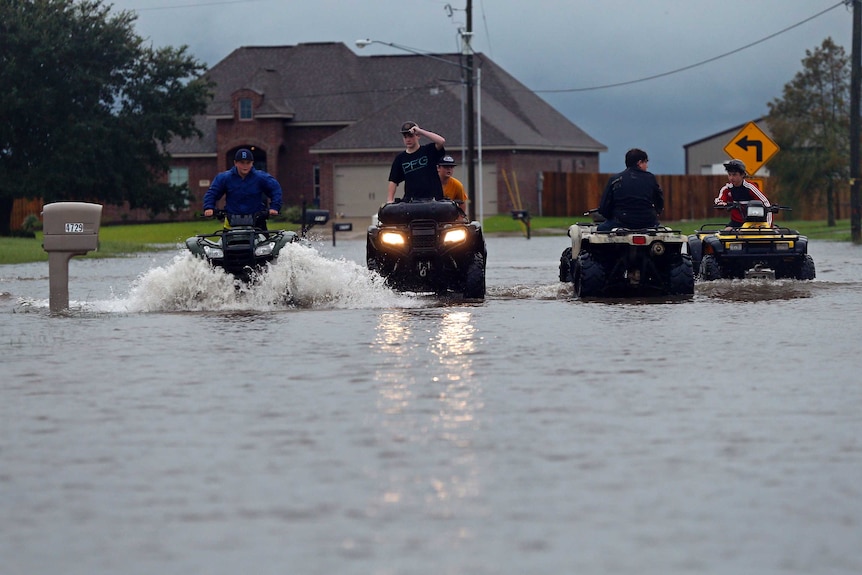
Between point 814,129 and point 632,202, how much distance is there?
4806 cm

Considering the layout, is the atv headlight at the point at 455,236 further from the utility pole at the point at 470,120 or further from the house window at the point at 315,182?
the house window at the point at 315,182

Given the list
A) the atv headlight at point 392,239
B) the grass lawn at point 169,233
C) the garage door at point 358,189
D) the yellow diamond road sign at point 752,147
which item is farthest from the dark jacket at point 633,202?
the garage door at point 358,189

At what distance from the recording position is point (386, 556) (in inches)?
242

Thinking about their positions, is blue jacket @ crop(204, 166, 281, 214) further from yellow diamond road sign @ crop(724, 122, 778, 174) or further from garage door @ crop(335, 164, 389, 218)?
garage door @ crop(335, 164, 389, 218)

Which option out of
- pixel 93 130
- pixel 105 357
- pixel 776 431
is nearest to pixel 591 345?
pixel 105 357

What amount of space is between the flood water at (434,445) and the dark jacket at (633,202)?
123 inches

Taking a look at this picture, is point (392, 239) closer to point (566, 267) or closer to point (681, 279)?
point (681, 279)

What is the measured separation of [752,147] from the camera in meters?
34.4

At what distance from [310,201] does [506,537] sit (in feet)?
241

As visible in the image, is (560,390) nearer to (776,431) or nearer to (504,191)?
(776,431)

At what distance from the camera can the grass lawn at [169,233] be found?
131 ft

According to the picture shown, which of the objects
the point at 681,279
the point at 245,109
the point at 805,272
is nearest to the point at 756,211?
the point at 805,272

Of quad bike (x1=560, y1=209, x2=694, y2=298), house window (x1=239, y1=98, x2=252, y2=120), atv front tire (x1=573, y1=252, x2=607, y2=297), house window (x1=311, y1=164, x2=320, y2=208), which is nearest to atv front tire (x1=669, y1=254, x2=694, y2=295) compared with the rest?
quad bike (x1=560, y1=209, x2=694, y2=298)

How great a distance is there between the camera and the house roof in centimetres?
7525
